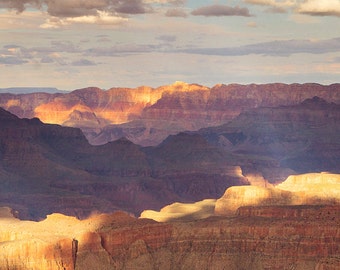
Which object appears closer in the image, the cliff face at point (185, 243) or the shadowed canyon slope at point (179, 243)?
the shadowed canyon slope at point (179, 243)

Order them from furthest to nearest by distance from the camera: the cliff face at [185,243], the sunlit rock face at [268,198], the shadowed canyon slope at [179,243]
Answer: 1. the sunlit rock face at [268,198]
2. the cliff face at [185,243]
3. the shadowed canyon slope at [179,243]

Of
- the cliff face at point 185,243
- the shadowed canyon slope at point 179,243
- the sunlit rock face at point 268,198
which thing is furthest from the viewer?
the sunlit rock face at point 268,198

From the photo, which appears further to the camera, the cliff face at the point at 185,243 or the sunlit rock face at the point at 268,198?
the sunlit rock face at the point at 268,198

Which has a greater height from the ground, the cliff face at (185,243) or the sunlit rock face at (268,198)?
the sunlit rock face at (268,198)

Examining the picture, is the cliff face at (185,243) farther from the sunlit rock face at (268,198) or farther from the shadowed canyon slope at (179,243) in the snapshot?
the sunlit rock face at (268,198)

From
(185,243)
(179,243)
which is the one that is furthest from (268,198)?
(179,243)

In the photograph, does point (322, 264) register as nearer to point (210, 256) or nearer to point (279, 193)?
point (210, 256)

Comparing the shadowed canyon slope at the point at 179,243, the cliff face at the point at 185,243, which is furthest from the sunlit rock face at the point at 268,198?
the cliff face at the point at 185,243

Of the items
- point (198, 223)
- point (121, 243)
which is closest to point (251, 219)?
point (198, 223)

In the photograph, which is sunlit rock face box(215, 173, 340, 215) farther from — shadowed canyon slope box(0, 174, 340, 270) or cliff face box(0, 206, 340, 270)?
cliff face box(0, 206, 340, 270)

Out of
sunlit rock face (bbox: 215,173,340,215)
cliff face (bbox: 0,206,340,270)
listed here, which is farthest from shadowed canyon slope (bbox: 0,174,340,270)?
sunlit rock face (bbox: 215,173,340,215)
